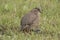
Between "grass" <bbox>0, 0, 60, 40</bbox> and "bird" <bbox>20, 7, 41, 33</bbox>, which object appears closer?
"grass" <bbox>0, 0, 60, 40</bbox>

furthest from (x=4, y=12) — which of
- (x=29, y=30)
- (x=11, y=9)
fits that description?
(x=29, y=30)

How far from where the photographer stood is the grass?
1020cm

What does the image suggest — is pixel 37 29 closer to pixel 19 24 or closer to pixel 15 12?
pixel 19 24

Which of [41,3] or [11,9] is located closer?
[11,9]

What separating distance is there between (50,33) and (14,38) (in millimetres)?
1575

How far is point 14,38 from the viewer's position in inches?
384

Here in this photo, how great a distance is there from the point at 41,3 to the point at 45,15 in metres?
1.47

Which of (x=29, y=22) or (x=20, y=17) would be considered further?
(x=20, y=17)

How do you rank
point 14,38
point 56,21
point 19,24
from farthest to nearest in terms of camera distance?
1. point 56,21
2. point 19,24
3. point 14,38

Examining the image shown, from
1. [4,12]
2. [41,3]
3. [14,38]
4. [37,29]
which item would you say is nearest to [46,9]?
[41,3]

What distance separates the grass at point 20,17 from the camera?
10.2 m

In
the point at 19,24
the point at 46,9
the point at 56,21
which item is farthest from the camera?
the point at 46,9

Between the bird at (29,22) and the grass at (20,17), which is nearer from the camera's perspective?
the grass at (20,17)

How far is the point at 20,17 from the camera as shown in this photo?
1216cm
